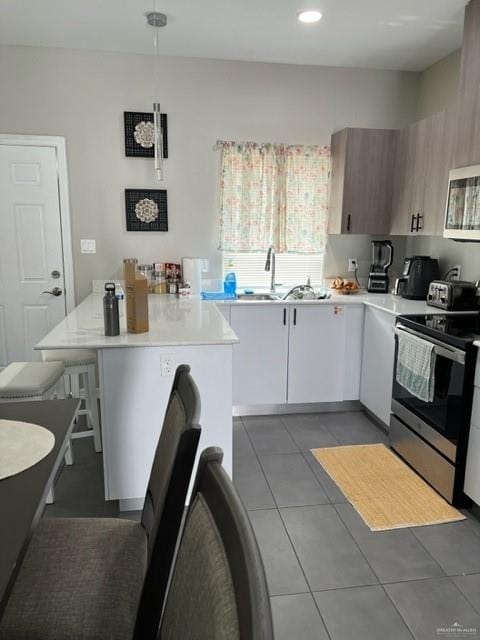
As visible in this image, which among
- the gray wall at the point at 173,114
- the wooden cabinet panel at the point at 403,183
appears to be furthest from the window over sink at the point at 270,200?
the wooden cabinet panel at the point at 403,183

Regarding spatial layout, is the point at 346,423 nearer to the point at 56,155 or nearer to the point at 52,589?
the point at 52,589

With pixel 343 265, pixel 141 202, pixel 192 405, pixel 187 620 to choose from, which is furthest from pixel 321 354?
pixel 187 620

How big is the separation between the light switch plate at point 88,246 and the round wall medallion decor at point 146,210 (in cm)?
44

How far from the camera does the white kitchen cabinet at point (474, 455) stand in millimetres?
2363

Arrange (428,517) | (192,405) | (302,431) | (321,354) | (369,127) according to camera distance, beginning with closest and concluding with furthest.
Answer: (192,405)
(428,517)
(302,431)
(321,354)
(369,127)

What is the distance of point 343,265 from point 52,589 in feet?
11.9

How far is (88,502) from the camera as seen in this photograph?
2.55 metres

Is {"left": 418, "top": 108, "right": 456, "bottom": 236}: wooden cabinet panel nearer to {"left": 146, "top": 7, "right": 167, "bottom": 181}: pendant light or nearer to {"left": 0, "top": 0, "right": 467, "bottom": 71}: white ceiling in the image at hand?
{"left": 0, "top": 0, "right": 467, "bottom": 71}: white ceiling

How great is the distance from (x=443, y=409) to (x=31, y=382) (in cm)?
220

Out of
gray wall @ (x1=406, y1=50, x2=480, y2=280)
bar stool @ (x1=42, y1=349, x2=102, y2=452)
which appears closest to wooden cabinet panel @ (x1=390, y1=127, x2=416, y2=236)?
gray wall @ (x1=406, y1=50, x2=480, y2=280)

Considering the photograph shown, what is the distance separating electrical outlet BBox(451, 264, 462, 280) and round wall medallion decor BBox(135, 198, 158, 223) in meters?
2.43

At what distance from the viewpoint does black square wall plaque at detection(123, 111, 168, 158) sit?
12.4 ft

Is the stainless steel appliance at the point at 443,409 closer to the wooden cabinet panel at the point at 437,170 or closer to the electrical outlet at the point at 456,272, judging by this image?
the electrical outlet at the point at 456,272

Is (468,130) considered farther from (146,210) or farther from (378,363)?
(146,210)
